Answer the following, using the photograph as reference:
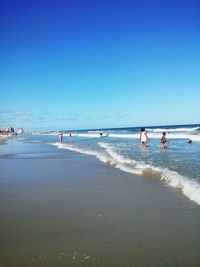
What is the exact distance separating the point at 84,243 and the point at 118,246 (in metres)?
0.51

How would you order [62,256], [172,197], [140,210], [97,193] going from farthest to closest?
[97,193]
[172,197]
[140,210]
[62,256]

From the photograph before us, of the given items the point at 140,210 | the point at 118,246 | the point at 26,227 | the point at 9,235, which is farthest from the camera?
the point at 140,210

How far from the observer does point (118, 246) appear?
467 cm

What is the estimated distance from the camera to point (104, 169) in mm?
13008

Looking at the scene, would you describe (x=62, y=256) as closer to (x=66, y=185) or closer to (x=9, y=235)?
(x=9, y=235)

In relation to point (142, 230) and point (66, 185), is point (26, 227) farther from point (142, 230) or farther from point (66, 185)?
point (66, 185)

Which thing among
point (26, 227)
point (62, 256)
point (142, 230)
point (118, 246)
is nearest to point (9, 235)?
point (26, 227)

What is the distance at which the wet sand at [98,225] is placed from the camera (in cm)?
432

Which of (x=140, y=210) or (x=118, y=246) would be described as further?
(x=140, y=210)

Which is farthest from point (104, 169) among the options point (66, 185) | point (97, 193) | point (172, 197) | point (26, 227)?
point (26, 227)

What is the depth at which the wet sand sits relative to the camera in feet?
14.2

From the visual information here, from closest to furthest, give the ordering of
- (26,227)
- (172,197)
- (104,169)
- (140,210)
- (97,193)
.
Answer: (26,227) < (140,210) < (172,197) < (97,193) < (104,169)

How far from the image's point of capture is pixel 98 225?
222 inches

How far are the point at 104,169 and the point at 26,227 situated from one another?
7.53 meters
